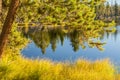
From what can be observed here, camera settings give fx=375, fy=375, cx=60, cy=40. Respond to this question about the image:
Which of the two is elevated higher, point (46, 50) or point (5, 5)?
point (5, 5)

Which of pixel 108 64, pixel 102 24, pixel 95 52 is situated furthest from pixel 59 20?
pixel 95 52

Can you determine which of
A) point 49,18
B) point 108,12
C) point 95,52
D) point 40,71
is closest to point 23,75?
point 40,71

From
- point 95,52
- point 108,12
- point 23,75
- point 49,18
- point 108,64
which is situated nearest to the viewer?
point 23,75

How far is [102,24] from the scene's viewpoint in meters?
14.5

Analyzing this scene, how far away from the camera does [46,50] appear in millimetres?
55594

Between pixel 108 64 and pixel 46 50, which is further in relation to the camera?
pixel 46 50

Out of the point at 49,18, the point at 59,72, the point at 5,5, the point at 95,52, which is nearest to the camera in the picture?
the point at 59,72

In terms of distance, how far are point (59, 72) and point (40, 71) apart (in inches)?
27.0

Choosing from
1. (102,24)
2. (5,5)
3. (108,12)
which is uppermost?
(5,5)

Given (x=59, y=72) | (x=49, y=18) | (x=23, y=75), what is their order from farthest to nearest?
(x=49, y=18)
(x=59, y=72)
(x=23, y=75)

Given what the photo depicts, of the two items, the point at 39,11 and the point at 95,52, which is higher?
the point at 39,11

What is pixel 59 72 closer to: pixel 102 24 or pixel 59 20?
pixel 59 20

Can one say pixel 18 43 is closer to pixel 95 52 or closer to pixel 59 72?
pixel 59 72

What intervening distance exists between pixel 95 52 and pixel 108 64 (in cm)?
4242
